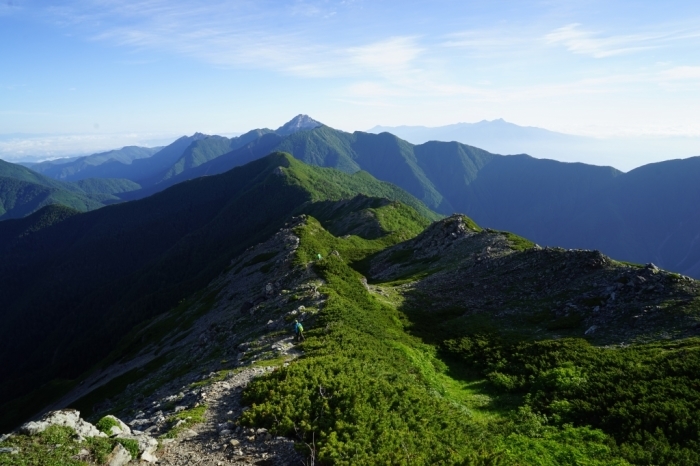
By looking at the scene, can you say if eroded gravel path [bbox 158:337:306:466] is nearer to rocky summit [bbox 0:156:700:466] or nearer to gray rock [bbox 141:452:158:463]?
rocky summit [bbox 0:156:700:466]

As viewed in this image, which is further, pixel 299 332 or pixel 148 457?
pixel 299 332

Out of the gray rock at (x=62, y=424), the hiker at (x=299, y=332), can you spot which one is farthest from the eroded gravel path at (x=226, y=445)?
the hiker at (x=299, y=332)

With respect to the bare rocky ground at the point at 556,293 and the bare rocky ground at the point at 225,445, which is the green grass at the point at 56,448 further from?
the bare rocky ground at the point at 556,293

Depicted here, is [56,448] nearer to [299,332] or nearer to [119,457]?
[119,457]

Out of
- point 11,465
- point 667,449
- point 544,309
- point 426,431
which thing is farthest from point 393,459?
point 544,309

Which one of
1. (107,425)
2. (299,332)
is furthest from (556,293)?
(107,425)

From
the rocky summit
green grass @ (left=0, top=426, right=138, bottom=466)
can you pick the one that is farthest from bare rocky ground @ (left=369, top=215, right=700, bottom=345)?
green grass @ (left=0, top=426, right=138, bottom=466)
